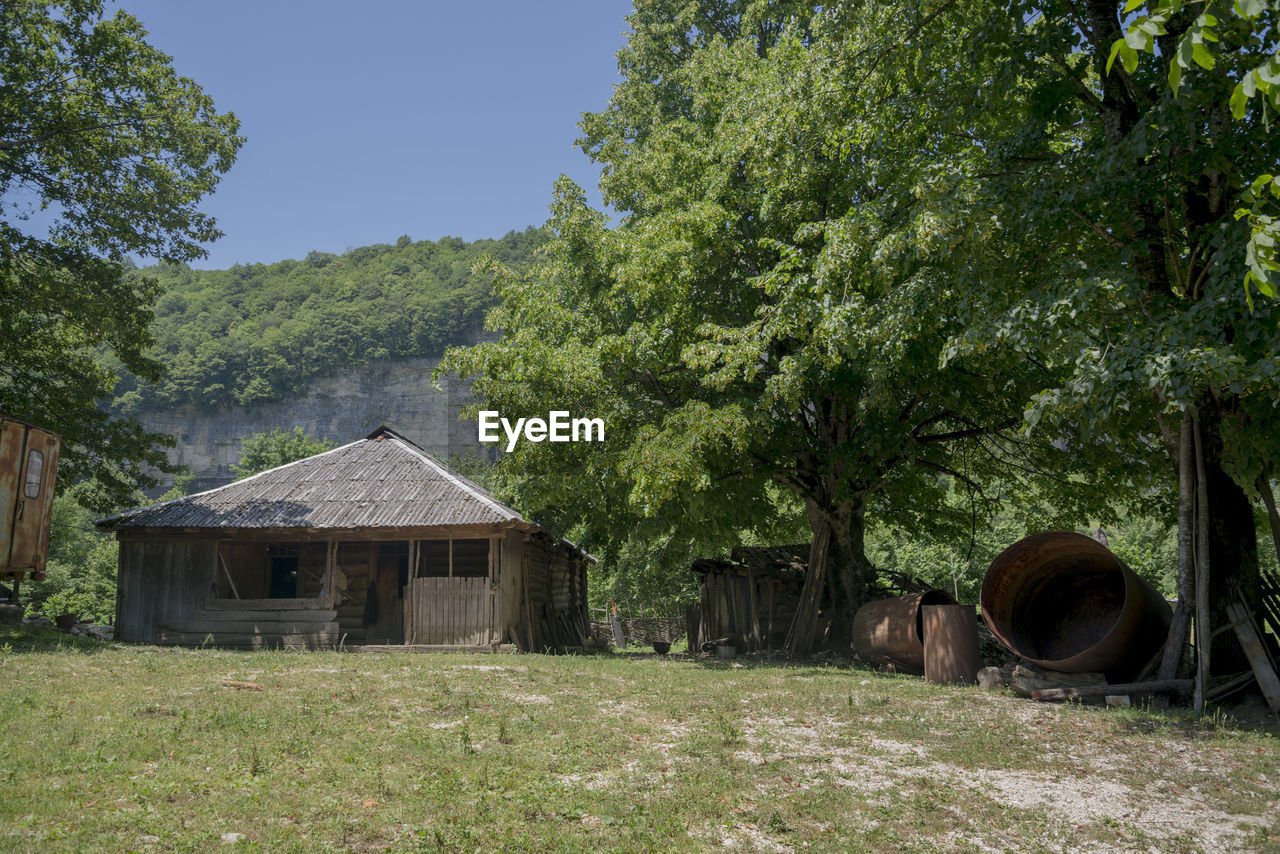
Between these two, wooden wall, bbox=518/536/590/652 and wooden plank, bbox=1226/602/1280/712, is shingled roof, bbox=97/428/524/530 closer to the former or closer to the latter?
wooden wall, bbox=518/536/590/652

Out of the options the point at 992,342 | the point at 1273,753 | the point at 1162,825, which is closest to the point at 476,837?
the point at 1162,825

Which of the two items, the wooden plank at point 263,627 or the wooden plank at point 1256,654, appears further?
the wooden plank at point 263,627

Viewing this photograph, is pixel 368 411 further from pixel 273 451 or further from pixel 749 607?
pixel 749 607

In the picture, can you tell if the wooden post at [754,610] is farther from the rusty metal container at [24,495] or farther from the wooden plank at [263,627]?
the rusty metal container at [24,495]

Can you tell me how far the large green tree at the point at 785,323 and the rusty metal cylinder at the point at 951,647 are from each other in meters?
3.17

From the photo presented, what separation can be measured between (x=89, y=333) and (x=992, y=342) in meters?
19.6

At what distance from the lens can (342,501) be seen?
2080 centimetres

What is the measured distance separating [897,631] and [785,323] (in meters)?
5.37

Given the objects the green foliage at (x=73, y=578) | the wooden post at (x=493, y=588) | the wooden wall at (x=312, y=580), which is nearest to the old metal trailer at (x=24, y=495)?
the wooden wall at (x=312, y=580)

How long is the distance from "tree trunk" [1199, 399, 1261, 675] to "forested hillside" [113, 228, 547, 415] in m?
95.1

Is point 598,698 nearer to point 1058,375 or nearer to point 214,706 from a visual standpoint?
point 214,706

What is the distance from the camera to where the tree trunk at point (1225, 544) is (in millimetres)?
10023

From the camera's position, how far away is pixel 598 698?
10781 mm

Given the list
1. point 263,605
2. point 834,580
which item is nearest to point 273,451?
point 263,605
